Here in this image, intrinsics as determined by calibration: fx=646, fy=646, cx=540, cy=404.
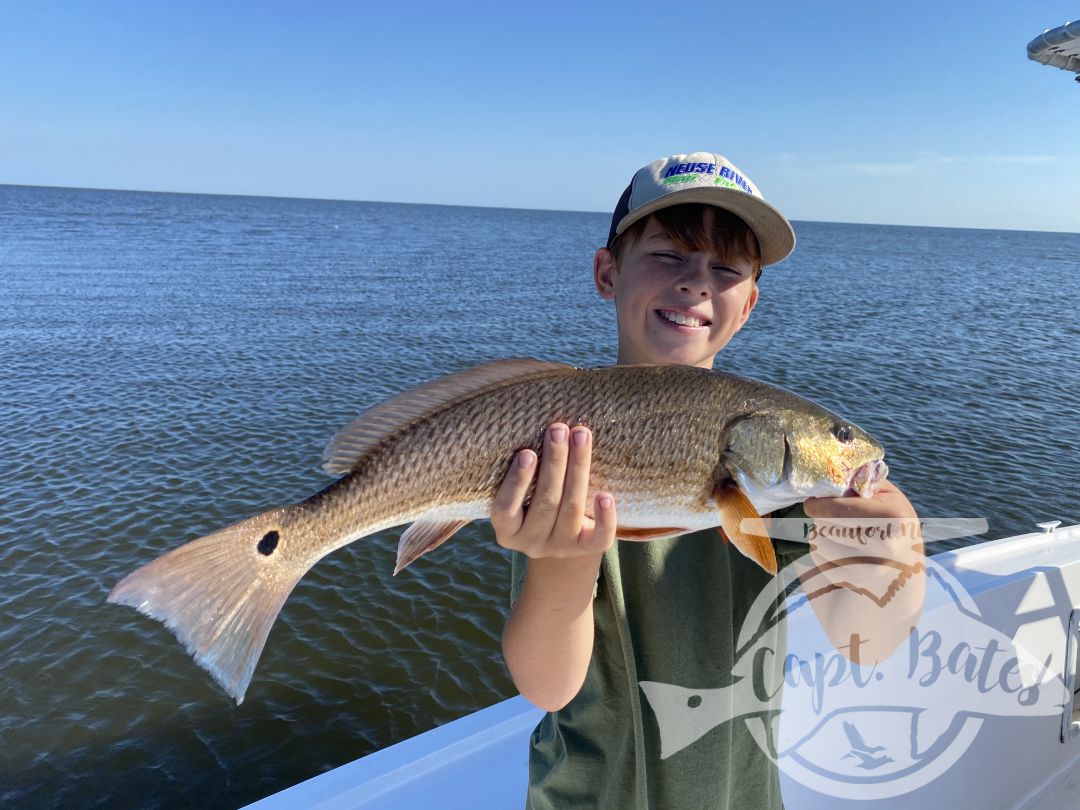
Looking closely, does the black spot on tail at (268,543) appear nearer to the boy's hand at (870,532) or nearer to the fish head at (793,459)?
the fish head at (793,459)

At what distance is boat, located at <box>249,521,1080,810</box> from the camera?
9.76 feet

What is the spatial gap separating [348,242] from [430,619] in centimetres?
5978

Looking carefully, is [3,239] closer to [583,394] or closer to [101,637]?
[101,637]

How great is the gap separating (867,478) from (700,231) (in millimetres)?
1122

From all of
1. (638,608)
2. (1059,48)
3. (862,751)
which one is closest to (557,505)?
(638,608)

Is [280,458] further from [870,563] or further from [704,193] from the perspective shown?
[870,563]

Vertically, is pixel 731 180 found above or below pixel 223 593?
above

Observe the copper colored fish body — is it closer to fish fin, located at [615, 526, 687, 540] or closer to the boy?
fish fin, located at [615, 526, 687, 540]

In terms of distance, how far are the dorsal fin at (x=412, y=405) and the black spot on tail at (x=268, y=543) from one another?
0.27m

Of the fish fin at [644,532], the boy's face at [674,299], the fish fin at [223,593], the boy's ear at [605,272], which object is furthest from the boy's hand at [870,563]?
the fish fin at [223,593]

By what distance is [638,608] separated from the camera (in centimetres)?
217

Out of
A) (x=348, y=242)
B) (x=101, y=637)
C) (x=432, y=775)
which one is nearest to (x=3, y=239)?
(x=348, y=242)

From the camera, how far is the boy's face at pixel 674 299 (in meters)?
2.47

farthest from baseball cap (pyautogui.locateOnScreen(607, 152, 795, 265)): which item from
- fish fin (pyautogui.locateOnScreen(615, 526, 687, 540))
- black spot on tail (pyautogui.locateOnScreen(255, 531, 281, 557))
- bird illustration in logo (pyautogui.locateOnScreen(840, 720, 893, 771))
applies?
bird illustration in logo (pyautogui.locateOnScreen(840, 720, 893, 771))
